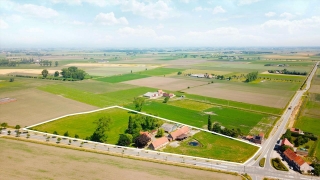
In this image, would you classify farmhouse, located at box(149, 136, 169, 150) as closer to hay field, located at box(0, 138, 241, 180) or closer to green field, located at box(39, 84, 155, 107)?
hay field, located at box(0, 138, 241, 180)

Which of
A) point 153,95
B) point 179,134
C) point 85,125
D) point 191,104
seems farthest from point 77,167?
point 153,95

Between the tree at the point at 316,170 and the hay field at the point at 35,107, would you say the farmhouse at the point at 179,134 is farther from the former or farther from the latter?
the hay field at the point at 35,107

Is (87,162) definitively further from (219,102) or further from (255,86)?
(255,86)

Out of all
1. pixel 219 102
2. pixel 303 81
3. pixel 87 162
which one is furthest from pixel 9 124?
pixel 303 81

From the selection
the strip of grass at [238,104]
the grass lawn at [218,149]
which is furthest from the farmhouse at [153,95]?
the grass lawn at [218,149]

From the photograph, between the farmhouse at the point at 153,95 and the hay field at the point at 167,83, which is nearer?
the farmhouse at the point at 153,95

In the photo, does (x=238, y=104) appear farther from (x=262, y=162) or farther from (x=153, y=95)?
(x=262, y=162)
